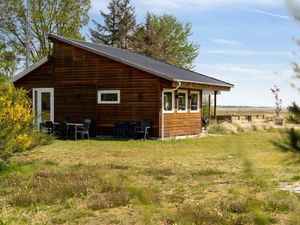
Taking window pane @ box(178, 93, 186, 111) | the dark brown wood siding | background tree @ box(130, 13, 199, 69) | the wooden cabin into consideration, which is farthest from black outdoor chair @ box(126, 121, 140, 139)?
background tree @ box(130, 13, 199, 69)

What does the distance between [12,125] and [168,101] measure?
12.0 m

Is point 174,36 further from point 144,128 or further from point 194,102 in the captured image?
point 144,128

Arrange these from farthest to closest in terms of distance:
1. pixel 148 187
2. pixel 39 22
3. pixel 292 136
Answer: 1. pixel 39 22
2. pixel 148 187
3. pixel 292 136

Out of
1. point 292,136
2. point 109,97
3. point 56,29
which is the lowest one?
point 292,136

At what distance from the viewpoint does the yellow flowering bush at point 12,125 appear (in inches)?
414

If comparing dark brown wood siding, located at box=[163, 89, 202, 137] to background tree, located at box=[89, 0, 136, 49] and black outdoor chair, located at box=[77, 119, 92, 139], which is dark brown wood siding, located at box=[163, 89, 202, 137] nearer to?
black outdoor chair, located at box=[77, 119, 92, 139]

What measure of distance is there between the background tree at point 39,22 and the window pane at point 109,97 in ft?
66.2

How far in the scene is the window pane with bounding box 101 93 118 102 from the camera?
72.8 ft

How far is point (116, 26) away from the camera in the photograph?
55.4 metres

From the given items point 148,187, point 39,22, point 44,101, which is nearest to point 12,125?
point 148,187

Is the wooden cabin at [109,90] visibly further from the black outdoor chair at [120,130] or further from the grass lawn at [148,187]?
the grass lawn at [148,187]

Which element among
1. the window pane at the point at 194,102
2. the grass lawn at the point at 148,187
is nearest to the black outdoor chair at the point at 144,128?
the window pane at the point at 194,102

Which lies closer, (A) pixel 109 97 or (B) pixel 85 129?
(B) pixel 85 129

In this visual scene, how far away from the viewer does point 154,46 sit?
46.2 meters
